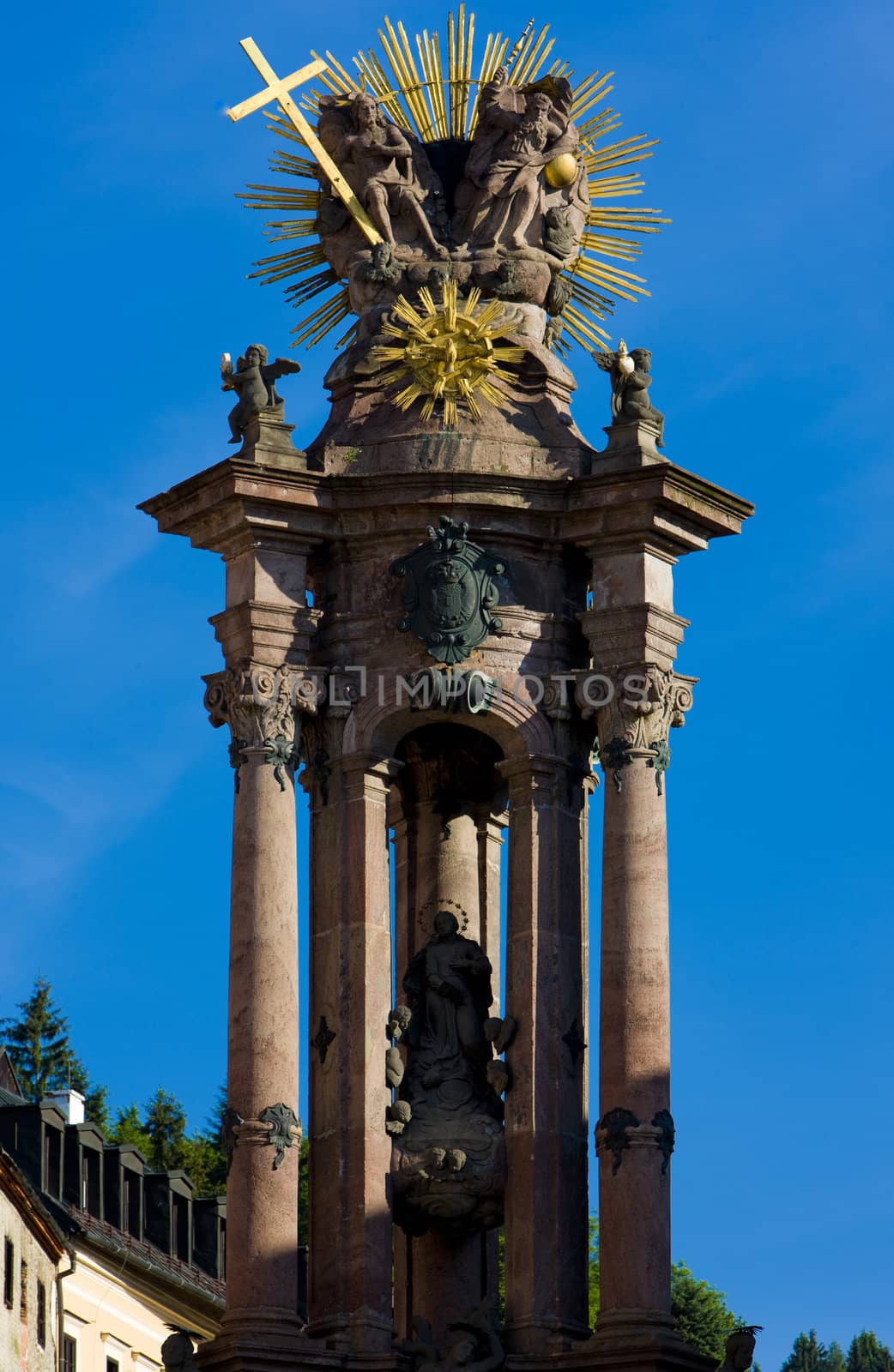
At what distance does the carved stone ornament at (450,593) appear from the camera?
4938 centimetres

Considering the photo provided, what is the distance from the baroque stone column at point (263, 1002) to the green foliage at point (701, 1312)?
84.9 feet

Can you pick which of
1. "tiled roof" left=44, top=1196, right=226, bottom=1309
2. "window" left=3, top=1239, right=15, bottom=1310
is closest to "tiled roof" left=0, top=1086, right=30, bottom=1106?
"tiled roof" left=44, top=1196, right=226, bottom=1309

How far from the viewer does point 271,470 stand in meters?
49.2

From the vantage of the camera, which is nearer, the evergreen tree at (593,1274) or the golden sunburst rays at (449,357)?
the golden sunburst rays at (449,357)

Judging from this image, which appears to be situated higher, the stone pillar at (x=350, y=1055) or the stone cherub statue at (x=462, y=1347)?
the stone pillar at (x=350, y=1055)

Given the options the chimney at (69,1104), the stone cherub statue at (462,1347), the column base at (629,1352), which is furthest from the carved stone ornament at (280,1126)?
the chimney at (69,1104)

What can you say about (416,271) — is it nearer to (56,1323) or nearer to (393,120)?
(393,120)

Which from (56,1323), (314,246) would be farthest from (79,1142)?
(314,246)

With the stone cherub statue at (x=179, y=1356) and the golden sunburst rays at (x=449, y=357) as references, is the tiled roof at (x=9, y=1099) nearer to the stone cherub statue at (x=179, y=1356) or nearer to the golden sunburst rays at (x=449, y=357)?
the golden sunburst rays at (x=449, y=357)

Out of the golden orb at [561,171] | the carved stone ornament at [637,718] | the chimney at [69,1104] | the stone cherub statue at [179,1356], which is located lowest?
the stone cherub statue at [179,1356]

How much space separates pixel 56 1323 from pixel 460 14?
803 inches

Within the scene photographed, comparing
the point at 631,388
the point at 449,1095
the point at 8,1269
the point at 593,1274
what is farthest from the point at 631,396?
the point at 593,1274

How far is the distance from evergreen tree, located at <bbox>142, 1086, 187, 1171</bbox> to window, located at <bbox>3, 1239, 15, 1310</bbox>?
58.7 feet

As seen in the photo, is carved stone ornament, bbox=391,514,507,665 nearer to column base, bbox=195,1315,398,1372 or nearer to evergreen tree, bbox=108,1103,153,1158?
column base, bbox=195,1315,398,1372
